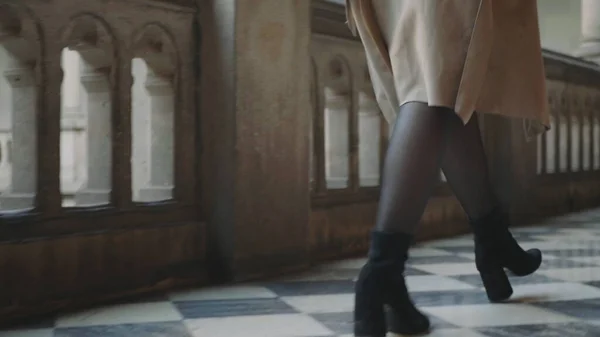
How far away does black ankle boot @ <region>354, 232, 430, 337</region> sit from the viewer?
141 cm

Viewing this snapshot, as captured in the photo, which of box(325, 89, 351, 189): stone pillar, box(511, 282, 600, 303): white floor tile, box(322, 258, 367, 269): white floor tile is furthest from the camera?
box(325, 89, 351, 189): stone pillar

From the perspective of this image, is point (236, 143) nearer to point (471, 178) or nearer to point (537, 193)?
point (471, 178)

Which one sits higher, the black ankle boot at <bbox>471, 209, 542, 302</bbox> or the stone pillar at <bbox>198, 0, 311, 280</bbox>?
the stone pillar at <bbox>198, 0, 311, 280</bbox>

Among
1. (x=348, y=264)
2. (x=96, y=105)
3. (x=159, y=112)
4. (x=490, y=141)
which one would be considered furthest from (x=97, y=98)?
(x=490, y=141)

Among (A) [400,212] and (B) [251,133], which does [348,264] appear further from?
(A) [400,212]

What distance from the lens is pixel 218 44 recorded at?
7.28ft

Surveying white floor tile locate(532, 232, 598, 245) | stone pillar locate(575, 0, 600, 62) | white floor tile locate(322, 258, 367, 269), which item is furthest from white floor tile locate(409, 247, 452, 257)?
stone pillar locate(575, 0, 600, 62)

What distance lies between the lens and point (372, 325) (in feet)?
4.61

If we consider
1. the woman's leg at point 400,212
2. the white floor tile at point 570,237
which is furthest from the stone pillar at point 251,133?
the white floor tile at point 570,237

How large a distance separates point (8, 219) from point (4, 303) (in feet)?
0.58

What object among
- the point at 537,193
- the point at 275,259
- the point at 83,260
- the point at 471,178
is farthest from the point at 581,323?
the point at 537,193

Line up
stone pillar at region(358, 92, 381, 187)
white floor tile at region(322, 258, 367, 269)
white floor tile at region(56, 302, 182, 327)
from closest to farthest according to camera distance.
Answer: white floor tile at region(56, 302, 182, 327) → white floor tile at region(322, 258, 367, 269) → stone pillar at region(358, 92, 381, 187)

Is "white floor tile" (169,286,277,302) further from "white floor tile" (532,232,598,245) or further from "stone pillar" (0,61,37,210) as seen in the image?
"white floor tile" (532,232,598,245)

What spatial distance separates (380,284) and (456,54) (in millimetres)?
429
